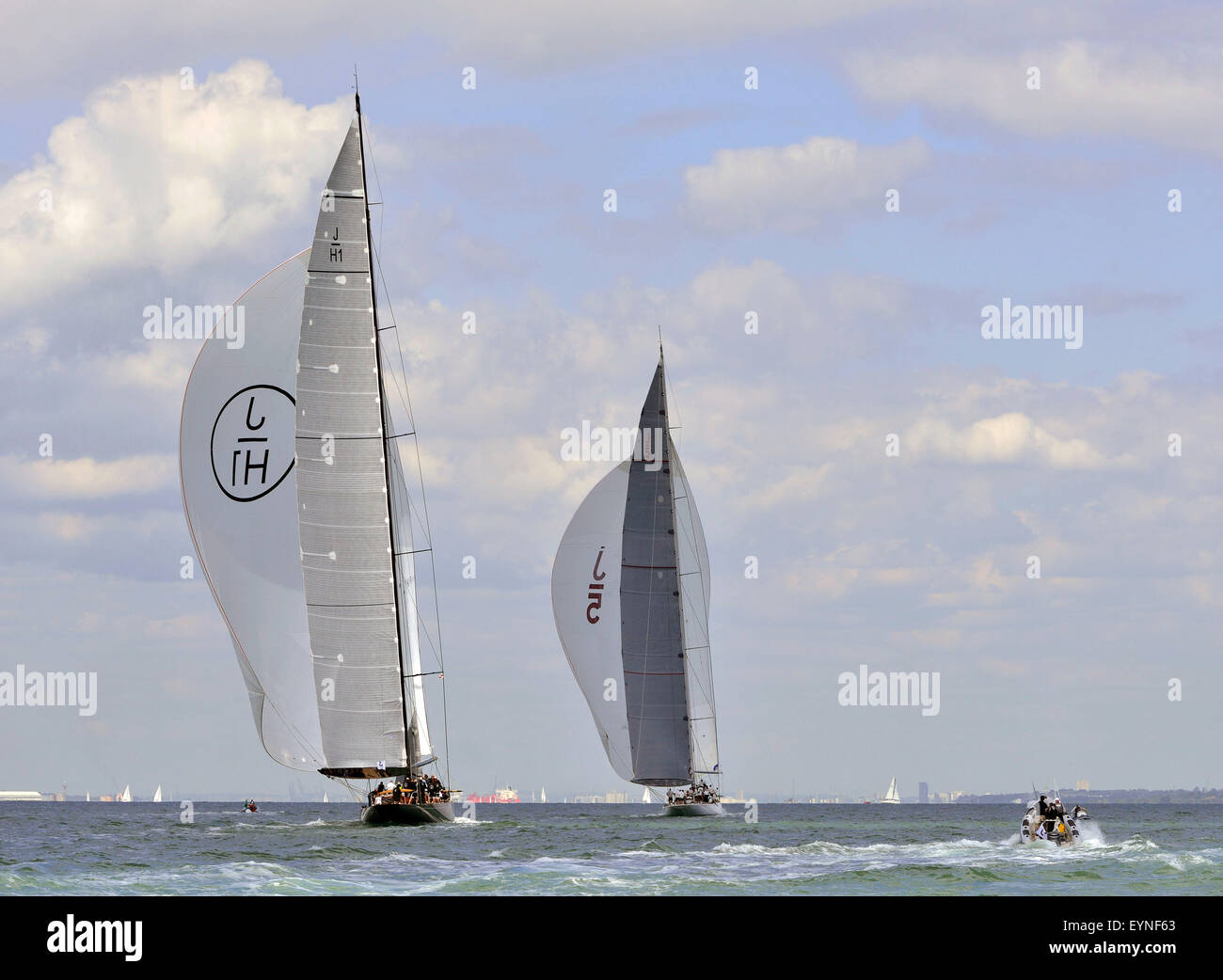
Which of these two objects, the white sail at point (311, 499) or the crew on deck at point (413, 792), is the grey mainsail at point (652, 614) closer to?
the crew on deck at point (413, 792)

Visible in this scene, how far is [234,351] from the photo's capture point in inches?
1838

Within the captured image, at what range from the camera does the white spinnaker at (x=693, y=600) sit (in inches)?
2542

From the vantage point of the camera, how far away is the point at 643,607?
210ft

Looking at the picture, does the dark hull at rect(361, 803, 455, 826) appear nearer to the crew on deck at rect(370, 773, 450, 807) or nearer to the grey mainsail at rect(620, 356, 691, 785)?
the crew on deck at rect(370, 773, 450, 807)

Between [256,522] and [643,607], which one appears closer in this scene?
[256,522]

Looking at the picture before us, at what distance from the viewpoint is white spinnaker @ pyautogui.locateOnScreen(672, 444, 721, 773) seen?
6456 cm

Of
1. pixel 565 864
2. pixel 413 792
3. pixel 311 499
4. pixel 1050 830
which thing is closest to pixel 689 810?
pixel 413 792

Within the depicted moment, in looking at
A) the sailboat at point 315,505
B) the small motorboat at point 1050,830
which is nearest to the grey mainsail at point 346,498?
the sailboat at point 315,505

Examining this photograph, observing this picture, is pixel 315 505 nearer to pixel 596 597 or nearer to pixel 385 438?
pixel 385 438

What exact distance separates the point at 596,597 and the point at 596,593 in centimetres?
19
